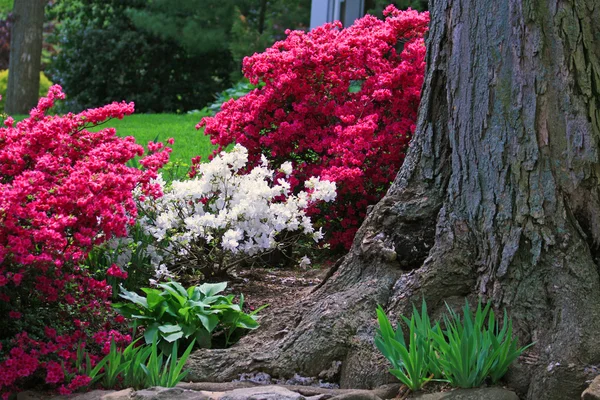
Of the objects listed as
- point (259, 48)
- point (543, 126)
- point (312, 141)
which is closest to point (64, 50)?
point (259, 48)

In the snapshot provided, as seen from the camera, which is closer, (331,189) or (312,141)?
(331,189)

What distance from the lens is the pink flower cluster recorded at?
18.7 ft

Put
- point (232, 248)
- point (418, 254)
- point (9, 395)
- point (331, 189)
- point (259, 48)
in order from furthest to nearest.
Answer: point (259, 48) < point (331, 189) < point (232, 248) < point (418, 254) < point (9, 395)

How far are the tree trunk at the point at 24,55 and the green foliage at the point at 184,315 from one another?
12.3 metres

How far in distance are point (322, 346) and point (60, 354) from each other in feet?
3.87

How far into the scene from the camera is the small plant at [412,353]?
3.22 metres

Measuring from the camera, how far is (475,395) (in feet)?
10.5

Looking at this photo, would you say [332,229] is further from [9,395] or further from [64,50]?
[64,50]

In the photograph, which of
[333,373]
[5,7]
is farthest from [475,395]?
[5,7]

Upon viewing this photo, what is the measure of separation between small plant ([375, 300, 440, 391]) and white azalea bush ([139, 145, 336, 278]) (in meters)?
1.48

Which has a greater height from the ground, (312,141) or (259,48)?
(259,48)

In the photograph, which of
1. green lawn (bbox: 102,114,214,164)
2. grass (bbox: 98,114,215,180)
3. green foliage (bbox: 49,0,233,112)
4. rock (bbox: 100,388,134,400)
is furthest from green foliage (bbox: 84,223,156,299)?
green foliage (bbox: 49,0,233,112)

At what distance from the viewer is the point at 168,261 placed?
16.7 ft

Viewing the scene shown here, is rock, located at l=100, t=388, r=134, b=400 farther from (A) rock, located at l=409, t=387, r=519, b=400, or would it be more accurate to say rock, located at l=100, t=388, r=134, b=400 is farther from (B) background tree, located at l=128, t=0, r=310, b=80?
(B) background tree, located at l=128, t=0, r=310, b=80
